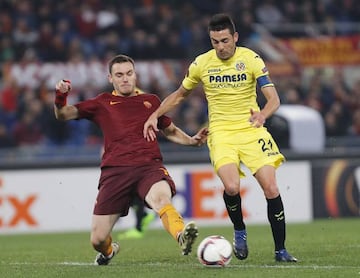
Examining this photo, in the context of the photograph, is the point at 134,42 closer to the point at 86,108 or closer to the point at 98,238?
the point at 86,108

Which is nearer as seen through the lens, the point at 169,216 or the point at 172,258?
the point at 169,216

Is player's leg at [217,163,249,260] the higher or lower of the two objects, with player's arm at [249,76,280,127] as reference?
lower

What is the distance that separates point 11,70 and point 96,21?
9.06 ft

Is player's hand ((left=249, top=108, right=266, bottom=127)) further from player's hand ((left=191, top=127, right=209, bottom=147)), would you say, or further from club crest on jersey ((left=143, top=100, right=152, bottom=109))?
club crest on jersey ((left=143, top=100, right=152, bottom=109))

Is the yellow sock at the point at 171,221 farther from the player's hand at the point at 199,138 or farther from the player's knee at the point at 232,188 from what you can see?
the player's hand at the point at 199,138

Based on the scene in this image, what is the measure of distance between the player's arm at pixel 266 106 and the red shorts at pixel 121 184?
114cm

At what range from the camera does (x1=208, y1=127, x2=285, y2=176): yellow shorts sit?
9.88 metres

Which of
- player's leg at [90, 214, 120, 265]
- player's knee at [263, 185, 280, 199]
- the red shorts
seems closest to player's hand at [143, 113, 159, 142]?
the red shorts

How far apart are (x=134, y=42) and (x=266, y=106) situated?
1406 cm

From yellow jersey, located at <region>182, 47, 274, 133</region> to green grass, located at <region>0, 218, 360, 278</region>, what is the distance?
1.43 metres

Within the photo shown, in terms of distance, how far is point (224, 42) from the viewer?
32.4 feet

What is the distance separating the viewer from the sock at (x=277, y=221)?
977 centimetres

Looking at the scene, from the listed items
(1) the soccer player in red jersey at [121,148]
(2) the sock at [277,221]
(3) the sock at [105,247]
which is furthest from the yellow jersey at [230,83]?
(3) the sock at [105,247]

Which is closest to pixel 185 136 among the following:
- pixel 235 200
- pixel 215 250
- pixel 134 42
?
pixel 235 200
